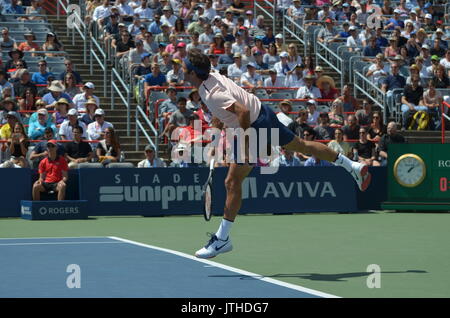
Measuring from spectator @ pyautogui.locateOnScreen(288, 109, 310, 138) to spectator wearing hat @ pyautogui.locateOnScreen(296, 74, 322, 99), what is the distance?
2.56 m

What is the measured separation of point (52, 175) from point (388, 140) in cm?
768

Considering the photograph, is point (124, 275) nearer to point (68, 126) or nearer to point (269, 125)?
point (269, 125)

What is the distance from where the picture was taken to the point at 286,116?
21.9m

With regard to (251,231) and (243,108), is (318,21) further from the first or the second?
(243,108)

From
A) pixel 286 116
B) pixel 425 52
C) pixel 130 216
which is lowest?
pixel 130 216

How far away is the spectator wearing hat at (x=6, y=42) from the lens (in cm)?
2344

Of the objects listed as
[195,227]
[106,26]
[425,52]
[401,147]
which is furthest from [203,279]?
[425,52]

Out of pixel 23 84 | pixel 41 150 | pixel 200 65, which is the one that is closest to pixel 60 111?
pixel 23 84

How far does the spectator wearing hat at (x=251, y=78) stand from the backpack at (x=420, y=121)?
3.80 meters

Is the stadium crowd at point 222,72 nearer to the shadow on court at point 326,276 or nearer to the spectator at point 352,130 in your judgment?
the spectator at point 352,130

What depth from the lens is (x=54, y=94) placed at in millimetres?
21859

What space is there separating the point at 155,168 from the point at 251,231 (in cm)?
469

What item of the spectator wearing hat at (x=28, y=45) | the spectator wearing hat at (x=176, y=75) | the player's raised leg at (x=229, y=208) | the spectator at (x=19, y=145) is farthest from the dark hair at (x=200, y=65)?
the spectator wearing hat at (x=28, y=45)

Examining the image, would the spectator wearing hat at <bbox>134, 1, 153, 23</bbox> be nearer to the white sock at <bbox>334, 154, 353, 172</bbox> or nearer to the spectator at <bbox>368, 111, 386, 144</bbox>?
the spectator at <bbox>368, 111, 386, 144</bbox>
